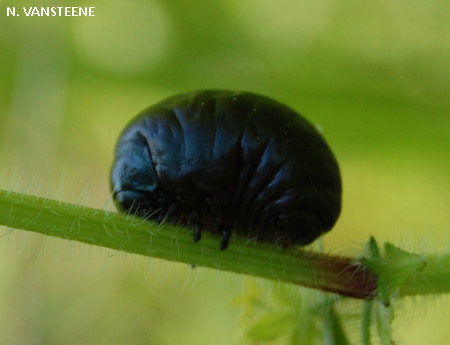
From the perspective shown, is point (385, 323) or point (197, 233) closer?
point (385, 323)

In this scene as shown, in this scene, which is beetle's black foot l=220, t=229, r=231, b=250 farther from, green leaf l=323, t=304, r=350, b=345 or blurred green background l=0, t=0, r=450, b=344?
blurred green background l=0, t=0, r=450, b=344

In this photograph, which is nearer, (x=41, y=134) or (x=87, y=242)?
(x=87, y=242)

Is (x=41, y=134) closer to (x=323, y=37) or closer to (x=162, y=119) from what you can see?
(x=323, y=37)

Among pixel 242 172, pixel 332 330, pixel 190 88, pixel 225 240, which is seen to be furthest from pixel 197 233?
pixel 190 88

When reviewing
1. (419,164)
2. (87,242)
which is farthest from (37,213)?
(419,164)

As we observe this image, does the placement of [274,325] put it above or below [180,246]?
below

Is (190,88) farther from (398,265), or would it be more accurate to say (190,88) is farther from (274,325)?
(398,265)

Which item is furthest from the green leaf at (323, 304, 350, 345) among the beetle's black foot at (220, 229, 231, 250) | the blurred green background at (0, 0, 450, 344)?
the blurred green background at (0, 0, 450, 344)
